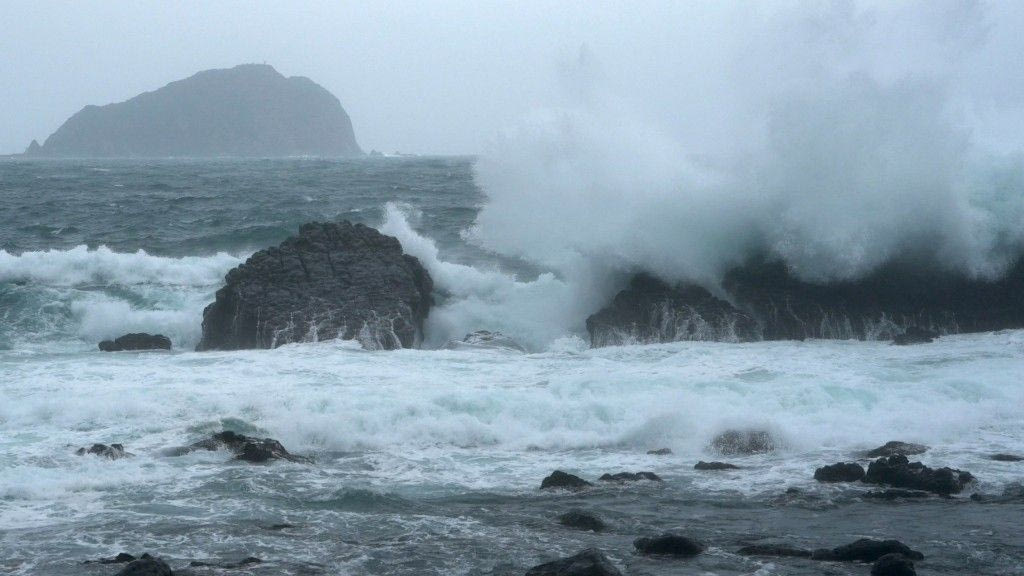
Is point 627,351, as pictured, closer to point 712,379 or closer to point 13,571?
point 712,379

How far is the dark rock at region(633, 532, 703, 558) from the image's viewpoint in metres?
Answer: 8.61

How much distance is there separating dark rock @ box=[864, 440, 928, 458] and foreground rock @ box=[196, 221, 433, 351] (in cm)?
920

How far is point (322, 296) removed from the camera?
19375mm

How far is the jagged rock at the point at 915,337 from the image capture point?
18.4 m

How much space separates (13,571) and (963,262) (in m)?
17.7

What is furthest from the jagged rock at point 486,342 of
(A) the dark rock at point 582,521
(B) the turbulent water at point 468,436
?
(A) the dark rock at point 582,521

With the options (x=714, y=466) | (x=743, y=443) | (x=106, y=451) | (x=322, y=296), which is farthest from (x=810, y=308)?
(x=106, y=451)

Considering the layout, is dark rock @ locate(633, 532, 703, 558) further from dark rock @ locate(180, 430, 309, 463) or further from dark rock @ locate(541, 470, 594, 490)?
dark rock @ locate(180, 430, 309, 463)

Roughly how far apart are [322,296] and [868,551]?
508 inches

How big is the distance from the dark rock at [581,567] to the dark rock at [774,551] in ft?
4.48

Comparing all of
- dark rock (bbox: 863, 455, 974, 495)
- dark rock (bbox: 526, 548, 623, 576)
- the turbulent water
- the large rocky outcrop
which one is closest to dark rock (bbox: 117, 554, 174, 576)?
the turbulent water

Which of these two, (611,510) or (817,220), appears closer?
(611,510)

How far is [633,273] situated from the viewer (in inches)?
829

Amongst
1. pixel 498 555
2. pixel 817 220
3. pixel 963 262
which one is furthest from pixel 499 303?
pixel 498 555
